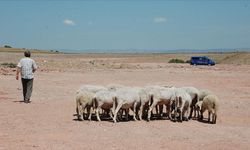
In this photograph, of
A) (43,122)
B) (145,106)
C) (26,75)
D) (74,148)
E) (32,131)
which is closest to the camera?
(74,148)

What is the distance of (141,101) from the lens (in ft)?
54.2

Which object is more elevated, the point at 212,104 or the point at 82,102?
the point at 82,102

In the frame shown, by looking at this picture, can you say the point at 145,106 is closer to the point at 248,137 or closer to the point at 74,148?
the point at 248,137

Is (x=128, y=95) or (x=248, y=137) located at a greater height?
(x=128, y=95)

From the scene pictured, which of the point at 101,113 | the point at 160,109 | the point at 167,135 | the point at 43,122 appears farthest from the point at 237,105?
the point at 43,122

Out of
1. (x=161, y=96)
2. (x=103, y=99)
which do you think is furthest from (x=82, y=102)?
(x=161, y=96)

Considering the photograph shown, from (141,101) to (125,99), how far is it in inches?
32.9

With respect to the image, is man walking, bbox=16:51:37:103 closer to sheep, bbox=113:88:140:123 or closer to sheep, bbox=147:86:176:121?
sheep, bbox=113:88:140:123

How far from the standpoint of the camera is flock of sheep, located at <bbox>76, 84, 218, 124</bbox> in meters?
15.9

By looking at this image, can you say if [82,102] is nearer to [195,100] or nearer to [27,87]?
[27,87]

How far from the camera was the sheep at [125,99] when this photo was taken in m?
15.8

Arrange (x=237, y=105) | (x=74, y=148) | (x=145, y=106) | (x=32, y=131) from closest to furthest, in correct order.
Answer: (x=74, y=148) < (x=32, y=131) < (x=145, y=106) < (x=237, y=105)

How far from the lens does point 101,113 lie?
705 inches

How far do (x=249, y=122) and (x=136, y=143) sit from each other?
683 cm
